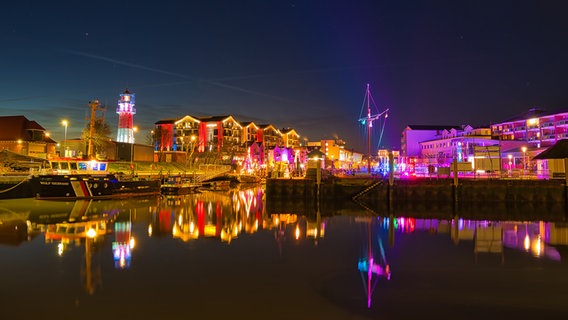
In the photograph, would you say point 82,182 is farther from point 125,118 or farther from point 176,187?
point 125,118

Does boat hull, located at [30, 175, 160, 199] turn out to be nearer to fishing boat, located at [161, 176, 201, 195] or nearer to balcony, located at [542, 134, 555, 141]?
fishing boat, located at [161, 176, 201, 195]

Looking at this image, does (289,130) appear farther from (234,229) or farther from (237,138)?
(234,229)

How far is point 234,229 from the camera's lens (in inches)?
770

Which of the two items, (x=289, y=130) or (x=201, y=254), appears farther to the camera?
(x=289, y=130)

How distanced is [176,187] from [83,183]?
36.2 feet

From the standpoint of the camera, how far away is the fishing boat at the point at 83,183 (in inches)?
1234

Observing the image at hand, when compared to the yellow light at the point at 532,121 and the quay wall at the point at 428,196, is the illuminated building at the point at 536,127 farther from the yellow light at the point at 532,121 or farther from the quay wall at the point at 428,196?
the quay wall at the point at 428,196

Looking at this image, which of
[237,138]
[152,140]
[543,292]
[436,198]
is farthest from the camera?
[237,138]

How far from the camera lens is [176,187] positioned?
42156 mm

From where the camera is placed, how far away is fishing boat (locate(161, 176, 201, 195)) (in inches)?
1651

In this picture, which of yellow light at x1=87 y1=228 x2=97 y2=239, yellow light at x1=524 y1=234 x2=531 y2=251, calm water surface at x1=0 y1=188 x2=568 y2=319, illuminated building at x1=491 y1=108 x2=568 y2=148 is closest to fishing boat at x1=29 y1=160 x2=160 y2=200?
calm water surface at x1=0 y1=188 x2=568 y2=319

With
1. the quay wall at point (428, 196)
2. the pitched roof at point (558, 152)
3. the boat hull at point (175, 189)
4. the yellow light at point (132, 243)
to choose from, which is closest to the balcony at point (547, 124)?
the pitched roof at point (558, 152)

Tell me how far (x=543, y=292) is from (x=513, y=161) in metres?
51.6

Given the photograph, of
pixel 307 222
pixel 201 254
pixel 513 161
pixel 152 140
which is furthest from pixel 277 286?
pixel 152 140
